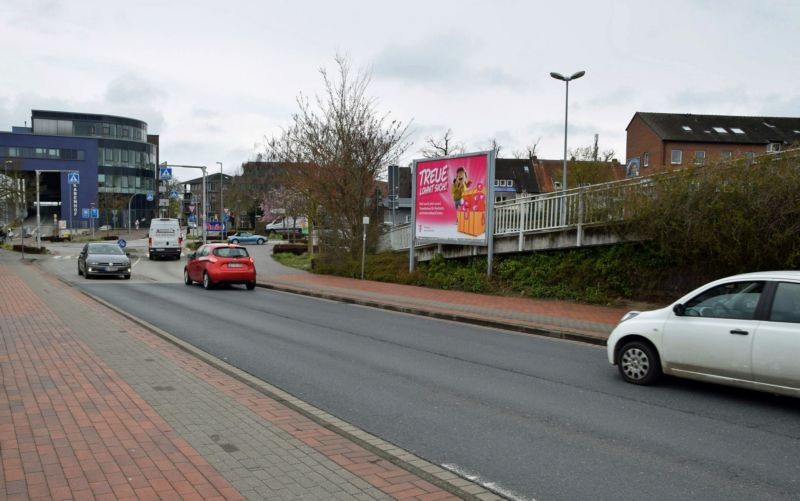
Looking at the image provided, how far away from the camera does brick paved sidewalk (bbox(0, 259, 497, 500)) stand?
4.29m

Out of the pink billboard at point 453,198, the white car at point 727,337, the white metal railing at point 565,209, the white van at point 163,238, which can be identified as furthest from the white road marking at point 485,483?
the white van at point 163,238

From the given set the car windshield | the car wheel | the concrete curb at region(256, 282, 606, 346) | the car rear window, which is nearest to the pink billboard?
the concrete curb at region(256, 282, 606, 346)

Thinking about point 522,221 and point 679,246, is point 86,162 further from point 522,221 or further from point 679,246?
point 679,246

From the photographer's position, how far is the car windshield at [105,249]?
86.0ft

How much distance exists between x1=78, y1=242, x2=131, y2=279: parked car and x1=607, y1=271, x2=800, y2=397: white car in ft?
72.1

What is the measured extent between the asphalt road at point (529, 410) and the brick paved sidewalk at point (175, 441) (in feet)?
1.79

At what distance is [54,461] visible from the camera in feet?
15.1

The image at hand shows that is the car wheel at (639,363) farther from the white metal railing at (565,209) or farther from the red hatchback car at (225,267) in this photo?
the red hatchback car at (225,267)

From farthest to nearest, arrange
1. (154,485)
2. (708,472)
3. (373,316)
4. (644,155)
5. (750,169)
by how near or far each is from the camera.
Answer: (644,155) → (373,316) → (750,169) → (708,472) → (154,485)

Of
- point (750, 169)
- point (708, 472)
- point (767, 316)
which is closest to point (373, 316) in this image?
point (750, 169)

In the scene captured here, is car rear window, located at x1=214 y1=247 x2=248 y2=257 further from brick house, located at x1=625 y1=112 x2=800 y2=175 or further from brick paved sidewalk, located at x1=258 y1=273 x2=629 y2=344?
brick house, located at x1=625 y1=112 x2=800 y2=175

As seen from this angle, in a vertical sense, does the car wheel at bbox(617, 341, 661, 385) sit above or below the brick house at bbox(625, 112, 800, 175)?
below

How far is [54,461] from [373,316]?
1048 cm

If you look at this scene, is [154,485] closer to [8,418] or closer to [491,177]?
[8,418]
